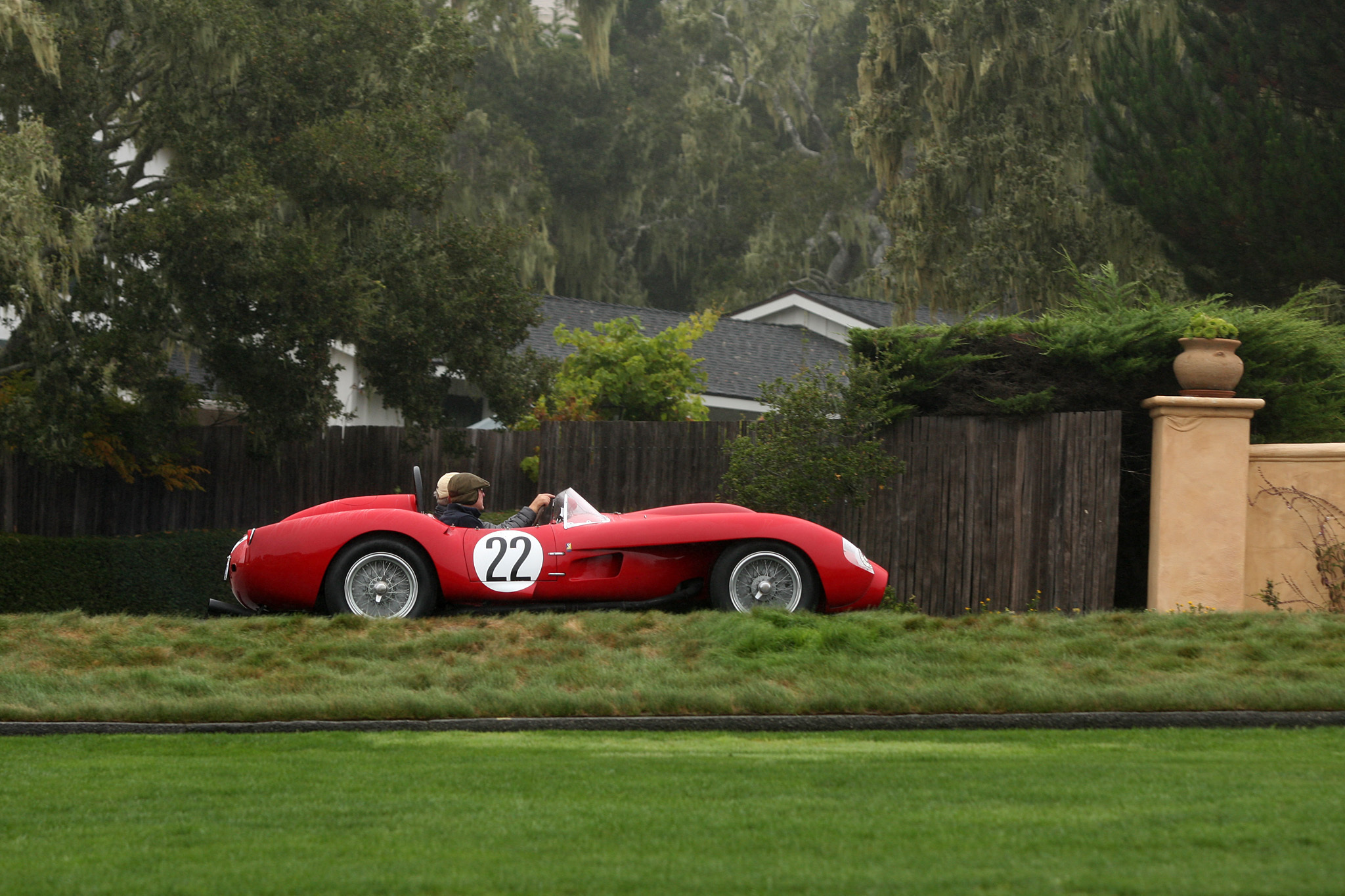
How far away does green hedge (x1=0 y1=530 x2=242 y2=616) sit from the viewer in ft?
46.2

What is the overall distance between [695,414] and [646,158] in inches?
1066

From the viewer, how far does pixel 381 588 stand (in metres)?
9.98

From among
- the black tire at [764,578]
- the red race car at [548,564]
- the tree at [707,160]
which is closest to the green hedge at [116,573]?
the red race car at [548,564]

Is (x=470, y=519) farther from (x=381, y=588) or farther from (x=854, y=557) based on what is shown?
(x=854, y=557)

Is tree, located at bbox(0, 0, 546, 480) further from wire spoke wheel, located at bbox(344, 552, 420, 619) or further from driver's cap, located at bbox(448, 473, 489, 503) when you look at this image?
wire spoke wheel, located at bbox(344, 552, 420, 619)

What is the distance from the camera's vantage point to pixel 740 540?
32.6 ft

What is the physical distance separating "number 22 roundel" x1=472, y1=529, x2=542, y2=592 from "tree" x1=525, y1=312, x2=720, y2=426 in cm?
889

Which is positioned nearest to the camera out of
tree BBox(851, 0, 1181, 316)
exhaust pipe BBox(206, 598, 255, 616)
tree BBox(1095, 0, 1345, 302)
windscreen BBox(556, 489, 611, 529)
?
windscreen BBox(556, 489, 611, 529)

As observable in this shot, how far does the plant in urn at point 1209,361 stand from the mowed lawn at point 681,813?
517 cm

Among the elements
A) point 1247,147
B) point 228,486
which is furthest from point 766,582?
point 1247,147

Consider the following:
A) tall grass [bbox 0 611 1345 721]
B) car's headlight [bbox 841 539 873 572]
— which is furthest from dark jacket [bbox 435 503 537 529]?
car's headlight [bbox 841 539 873 572]

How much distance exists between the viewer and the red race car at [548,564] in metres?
9.89

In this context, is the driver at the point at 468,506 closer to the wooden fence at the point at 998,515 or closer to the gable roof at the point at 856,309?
the wooden fence at the point at 998,515

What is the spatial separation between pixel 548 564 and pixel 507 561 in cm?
29
